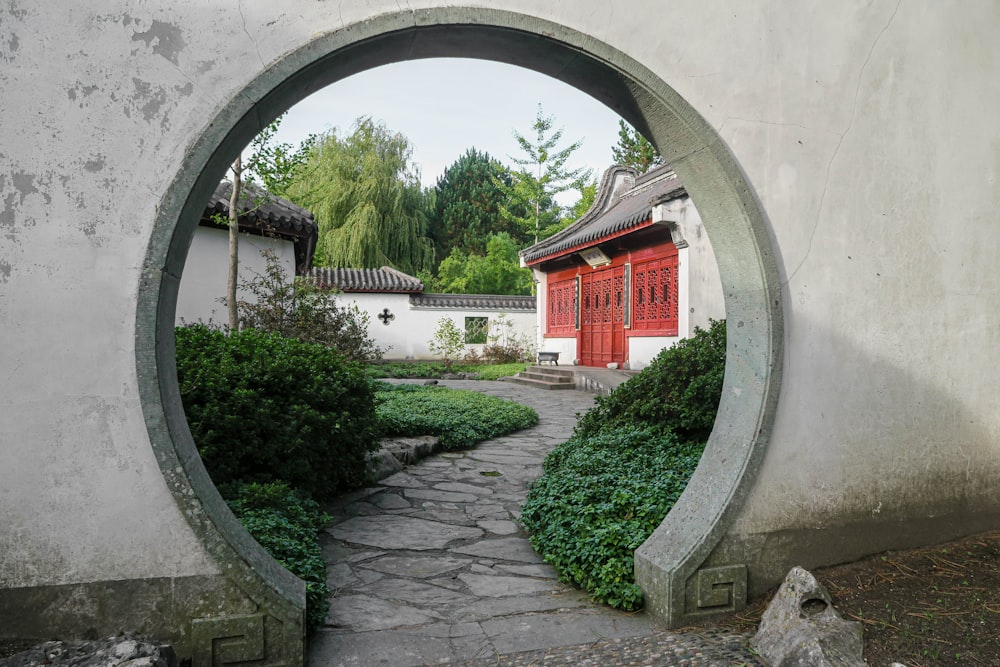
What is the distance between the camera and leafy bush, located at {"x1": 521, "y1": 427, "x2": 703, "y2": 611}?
303 cm

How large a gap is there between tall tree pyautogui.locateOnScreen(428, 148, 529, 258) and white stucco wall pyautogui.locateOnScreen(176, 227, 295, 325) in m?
17.2

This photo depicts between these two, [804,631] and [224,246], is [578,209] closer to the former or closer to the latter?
[224,246]

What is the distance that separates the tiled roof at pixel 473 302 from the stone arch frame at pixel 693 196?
721 inches

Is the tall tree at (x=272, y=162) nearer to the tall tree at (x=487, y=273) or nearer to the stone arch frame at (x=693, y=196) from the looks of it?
the stone arch frame at (x=693, y=196)

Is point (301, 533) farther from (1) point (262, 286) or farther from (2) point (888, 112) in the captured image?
(1) point (262, 286)

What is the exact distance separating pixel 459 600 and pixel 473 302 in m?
18.9

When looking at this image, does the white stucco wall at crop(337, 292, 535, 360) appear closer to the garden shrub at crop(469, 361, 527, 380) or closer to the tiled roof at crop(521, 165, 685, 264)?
the garden shrub at crop(469, 361, 527, 380)

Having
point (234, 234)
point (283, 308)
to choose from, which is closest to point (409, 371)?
point (283, 308)

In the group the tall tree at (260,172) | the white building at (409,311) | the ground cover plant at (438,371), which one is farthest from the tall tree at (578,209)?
the tall tree at (260,172)

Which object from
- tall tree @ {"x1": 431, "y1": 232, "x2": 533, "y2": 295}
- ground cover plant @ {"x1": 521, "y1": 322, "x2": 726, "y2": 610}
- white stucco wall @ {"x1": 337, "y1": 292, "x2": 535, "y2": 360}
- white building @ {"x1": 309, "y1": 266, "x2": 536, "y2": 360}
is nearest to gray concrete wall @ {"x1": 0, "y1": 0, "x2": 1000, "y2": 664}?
ground cover plant @ {"x1": 521, "y1": 322, "x2": 726, "y2": 610}

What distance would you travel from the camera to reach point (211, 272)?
372 inches

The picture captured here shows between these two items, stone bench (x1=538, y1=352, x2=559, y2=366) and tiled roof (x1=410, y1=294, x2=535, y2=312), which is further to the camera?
tiled roof (x1=410, y1=294, x2=535, y2=312)

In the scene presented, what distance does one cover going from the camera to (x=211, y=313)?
9.47 meters

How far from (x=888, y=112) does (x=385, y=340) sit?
1887 cm
